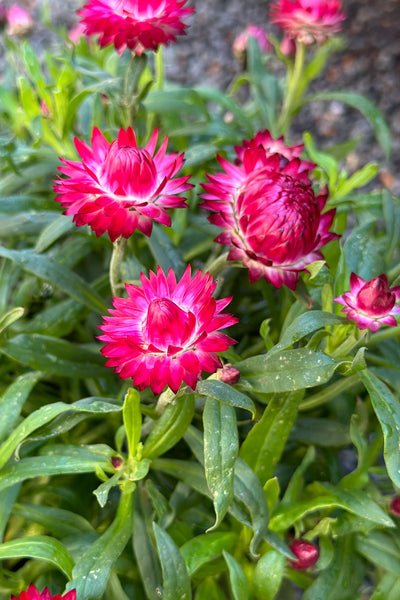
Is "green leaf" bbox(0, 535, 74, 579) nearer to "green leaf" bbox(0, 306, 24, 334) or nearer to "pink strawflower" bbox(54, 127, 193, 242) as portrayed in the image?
"green leaf" bbox(0, 306, 24, 334)

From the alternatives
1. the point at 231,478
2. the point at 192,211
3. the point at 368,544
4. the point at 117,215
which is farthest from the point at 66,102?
the point at 368,544

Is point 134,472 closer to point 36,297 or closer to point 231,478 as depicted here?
point 231,478

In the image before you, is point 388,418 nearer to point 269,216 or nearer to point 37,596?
point 269,216

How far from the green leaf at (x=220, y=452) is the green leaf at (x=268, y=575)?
0.16 metres

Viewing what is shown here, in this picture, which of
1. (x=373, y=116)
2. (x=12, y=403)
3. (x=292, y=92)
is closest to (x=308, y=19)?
(x=292, y=92)

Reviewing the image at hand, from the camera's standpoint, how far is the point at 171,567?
28.4 inches

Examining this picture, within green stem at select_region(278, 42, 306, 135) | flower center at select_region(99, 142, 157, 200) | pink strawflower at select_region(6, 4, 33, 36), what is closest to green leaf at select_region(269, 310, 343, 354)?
flower center at select_region(99, 142, 157, 200)

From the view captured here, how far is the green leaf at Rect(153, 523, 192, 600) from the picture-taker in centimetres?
72

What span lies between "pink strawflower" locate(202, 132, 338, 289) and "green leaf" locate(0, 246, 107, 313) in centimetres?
26

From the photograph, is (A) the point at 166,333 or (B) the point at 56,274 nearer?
(A) the point at 166,333

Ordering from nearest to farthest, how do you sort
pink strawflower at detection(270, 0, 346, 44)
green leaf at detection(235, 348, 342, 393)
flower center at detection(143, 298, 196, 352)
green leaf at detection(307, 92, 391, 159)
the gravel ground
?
flower center at detection(143, 298, 196, 352), green leaf at detection(235, 348, 342, 393), pink strawflower at detection(270, 0, 346, 44), green leaf at detection(307, 92, 391, 159), the gravel ground

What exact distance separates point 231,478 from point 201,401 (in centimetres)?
15

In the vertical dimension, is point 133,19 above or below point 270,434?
above

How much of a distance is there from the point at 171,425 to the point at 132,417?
52 mm
